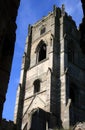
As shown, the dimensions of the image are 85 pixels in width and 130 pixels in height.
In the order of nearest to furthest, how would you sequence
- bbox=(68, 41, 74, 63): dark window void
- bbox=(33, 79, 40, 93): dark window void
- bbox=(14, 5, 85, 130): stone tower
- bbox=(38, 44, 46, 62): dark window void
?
bbox=(14, 5, 85, 130): stone tower → bbox=(33, 79, 40, 93): dark window void → bbox=(68, 41, 74, 63): dark window void → bbox=(38, 44, 46, 62): dark window void

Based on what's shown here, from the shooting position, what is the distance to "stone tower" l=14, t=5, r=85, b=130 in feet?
78.2

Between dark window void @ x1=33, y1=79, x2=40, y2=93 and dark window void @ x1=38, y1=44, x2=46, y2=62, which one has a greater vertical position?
dark window void @ x1=38, y1=44, x2=46, y2=62

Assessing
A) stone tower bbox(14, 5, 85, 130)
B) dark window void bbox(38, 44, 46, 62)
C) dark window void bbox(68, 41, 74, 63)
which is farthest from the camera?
dark window void bbox(38, 44, 46, 62)

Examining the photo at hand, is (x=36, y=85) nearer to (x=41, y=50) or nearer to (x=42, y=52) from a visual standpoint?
(x=42, y=52)

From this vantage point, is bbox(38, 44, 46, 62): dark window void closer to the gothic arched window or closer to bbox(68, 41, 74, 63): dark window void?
the gothic arched window

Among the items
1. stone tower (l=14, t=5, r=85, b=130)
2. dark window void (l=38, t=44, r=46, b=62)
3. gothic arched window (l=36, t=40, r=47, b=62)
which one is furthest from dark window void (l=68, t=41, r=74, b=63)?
dark window void (l=38, t=44, r=46, b=62)

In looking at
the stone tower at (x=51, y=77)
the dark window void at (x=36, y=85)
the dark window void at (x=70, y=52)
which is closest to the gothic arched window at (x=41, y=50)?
the stone tower at (x=51, y=77)

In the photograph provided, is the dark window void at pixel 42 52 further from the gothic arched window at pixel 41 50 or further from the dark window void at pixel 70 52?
the dark window void at pixel 70 52

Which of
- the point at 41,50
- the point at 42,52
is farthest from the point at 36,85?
the point at 41,50

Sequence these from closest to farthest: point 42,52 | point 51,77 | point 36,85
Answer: point 51,77, point 36,85, point 42,52

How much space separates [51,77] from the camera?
26266 mm

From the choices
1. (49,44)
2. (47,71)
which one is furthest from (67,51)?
(47,71)

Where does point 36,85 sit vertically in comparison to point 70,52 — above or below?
below

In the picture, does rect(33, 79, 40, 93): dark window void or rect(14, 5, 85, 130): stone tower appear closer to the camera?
rect(14, 5, 85, 130): stone tower
